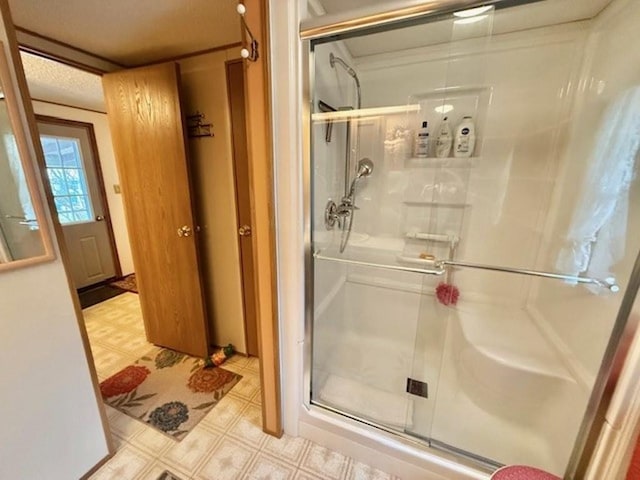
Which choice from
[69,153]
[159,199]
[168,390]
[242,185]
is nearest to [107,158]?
[69,153]

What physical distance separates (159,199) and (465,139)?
6.83 ft

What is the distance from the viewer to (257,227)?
1.12 metres

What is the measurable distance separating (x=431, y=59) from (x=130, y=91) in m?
1.96

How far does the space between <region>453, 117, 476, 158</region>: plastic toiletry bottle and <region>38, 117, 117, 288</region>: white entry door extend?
377 cm

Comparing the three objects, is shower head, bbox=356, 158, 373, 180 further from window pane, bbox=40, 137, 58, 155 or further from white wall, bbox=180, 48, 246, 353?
window pane, bbox=40, 137, 58, 155

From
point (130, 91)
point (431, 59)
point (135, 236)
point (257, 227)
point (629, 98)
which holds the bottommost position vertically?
point (135, 236)

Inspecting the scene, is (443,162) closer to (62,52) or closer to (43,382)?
(43,382)

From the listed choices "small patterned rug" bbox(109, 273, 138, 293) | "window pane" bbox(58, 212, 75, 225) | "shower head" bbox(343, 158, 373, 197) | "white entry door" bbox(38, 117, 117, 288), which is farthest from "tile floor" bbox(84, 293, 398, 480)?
"window pane" bbox(58, 212, 75, 225)

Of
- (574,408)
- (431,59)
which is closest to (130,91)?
(431,59)

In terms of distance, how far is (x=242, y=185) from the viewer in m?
1.68

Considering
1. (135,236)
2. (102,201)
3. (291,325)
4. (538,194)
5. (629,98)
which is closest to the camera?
(629,98)

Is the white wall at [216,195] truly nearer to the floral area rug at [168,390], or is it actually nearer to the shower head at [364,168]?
the floral area rug at [168,390]

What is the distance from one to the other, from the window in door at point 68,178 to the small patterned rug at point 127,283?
84 centimetres

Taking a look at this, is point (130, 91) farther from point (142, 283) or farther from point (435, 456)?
point (435, 456)
